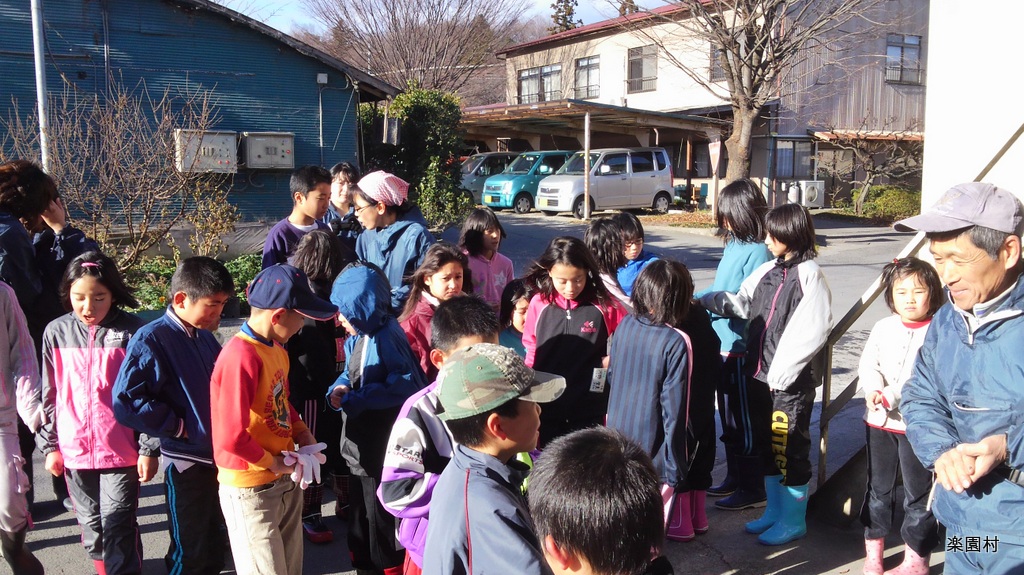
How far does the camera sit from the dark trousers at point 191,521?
325cm

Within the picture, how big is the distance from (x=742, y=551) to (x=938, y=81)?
3.18 meters

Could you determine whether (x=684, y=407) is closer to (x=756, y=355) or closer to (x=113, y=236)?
(x=756, y=355)

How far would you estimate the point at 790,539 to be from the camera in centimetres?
404

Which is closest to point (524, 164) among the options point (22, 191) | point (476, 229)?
point (476, 229)

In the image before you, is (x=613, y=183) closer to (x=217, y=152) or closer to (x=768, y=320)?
(x=217, y=152)

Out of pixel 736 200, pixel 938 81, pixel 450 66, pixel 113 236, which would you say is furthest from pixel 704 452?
pixel 450 66

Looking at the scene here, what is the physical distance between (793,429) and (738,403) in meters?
0.49

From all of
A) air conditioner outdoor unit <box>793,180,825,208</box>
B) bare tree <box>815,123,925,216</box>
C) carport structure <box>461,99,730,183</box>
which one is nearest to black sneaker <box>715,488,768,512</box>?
carport structure <box>461,99,730,183</box>

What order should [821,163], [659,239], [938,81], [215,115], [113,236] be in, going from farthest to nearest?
[821,163] < [659,239] < [215,115] < [113,236] < [938,81]

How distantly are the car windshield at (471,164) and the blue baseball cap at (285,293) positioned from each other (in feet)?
67.2

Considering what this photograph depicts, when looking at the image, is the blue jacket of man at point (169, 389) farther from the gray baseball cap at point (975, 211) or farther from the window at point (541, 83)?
the window at point (541, 83)

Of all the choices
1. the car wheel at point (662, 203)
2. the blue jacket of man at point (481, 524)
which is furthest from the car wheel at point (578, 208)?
the blue jacket of man at point (481, 524)

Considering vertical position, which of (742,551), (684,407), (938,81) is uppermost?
(938,81)

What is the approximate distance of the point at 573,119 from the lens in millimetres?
22016
